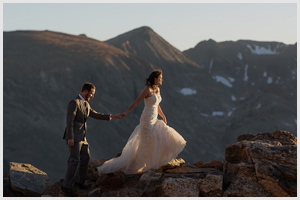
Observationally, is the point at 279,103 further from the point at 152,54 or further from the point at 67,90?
the point at 67,90

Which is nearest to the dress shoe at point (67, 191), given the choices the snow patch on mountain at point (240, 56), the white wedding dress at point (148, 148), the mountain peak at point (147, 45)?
the white wedding dress at point (148, 148)

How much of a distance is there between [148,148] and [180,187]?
1.45 m

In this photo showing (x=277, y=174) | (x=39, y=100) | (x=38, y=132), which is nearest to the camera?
(x=277, y=174)

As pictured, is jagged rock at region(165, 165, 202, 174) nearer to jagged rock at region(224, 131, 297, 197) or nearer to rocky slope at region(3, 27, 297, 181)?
jagged rock at region(224, 131, 297, 197)

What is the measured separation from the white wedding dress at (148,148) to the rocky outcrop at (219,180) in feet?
0.62

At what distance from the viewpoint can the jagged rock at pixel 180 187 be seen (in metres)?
8.43

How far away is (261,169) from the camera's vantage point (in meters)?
8.86

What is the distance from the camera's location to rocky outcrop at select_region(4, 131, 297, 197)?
8531 millimetres

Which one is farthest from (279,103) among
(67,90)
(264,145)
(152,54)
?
(264,145)

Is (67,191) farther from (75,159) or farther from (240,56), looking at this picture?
(240,56)

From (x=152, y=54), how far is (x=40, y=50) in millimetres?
40287

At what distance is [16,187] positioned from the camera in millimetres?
9789

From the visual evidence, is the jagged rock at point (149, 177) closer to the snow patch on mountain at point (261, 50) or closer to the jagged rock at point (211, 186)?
the jagged rock at point (211, 186)

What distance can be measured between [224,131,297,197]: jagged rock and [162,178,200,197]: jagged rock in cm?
56
